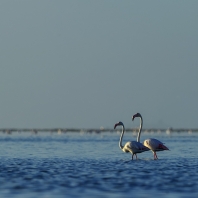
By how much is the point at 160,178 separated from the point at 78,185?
11.1ft

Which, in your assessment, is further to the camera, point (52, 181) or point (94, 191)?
point (52, 181)

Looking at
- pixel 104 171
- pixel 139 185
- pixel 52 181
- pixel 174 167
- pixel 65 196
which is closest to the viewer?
pixel 65 196

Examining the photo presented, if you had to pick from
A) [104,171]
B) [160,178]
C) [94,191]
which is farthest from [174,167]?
[94,191]

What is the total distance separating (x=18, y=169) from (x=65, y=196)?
9631mm

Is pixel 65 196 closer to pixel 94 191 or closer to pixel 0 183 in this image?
pixel 94 191

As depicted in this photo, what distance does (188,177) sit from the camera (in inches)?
902

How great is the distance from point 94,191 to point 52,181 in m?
3.29

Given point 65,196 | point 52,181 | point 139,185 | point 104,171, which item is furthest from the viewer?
point 104,171

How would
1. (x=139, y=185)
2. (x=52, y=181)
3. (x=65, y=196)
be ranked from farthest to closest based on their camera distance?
1. (x=52, y=181)
2. (x=139, y=185)
3. (x=65, y=196)

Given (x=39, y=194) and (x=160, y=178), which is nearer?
(x=39, y=194)

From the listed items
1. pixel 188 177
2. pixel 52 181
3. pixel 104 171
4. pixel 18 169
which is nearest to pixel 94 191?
pixel 52 181

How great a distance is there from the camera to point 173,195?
18.0 m

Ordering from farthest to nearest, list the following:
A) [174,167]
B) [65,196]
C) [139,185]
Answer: [174,167]
[139,185]
[65,196]

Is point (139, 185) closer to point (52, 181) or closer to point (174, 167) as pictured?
point (52, 181)
